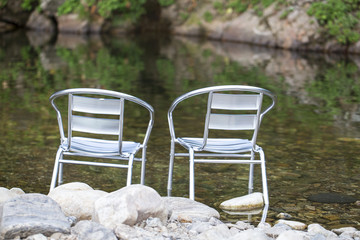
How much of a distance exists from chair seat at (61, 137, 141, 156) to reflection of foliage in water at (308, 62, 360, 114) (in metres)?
5.50

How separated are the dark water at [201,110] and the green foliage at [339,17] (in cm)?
108

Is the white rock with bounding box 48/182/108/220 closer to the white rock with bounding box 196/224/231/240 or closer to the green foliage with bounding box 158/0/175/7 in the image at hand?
the white rock with bounding box 196/224/231/240

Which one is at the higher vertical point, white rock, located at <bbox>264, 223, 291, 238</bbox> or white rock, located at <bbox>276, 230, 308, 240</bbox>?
white rock, located at <bbox>276, 230, 308, 240</bbox>

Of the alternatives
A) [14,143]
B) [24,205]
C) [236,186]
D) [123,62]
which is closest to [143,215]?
[24,205]

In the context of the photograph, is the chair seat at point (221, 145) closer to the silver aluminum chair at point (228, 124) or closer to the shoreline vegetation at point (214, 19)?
the silver aluminum chair at point (228, 124)

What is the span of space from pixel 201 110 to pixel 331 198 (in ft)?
14.9

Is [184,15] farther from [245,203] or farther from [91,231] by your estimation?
[91,231]

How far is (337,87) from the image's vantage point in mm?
12477

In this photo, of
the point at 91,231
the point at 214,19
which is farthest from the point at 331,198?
the point at 214,19

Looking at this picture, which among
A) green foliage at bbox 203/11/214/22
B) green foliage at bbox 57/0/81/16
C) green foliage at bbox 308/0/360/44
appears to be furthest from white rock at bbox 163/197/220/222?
green foliage at bbox 57/0/81/16

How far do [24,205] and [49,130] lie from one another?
4.21 metres

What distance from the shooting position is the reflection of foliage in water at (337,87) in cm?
1070

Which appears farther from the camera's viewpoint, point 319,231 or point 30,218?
point 319,231

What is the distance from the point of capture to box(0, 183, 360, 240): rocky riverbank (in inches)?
133
